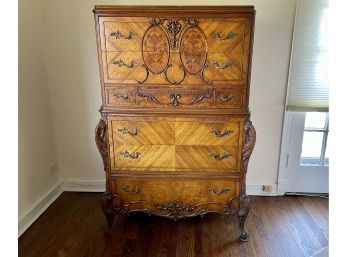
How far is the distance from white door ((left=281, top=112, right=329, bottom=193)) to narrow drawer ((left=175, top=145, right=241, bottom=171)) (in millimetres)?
798

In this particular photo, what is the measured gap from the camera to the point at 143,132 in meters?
1.73

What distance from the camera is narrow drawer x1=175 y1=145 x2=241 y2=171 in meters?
1.74

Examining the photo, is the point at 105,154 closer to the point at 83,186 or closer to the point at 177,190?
the point at 177,190

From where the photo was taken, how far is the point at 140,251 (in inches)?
70.2

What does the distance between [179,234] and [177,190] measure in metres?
0.38

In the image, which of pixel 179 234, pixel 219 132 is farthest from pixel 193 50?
pixel 179 234

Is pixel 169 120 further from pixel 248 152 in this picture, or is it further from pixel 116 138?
pixel 248 152

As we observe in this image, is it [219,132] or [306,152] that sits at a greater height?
[219,132]

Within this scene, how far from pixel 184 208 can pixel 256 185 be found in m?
0.92

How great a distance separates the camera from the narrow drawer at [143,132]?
1.72 meters

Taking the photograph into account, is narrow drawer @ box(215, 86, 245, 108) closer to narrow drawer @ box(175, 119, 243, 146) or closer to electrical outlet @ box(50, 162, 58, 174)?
narrow drawer @ box(175, 119, 243, 146)

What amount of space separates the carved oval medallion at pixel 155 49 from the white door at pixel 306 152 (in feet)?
4.06

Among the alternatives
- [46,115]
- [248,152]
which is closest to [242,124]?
[248,152]
